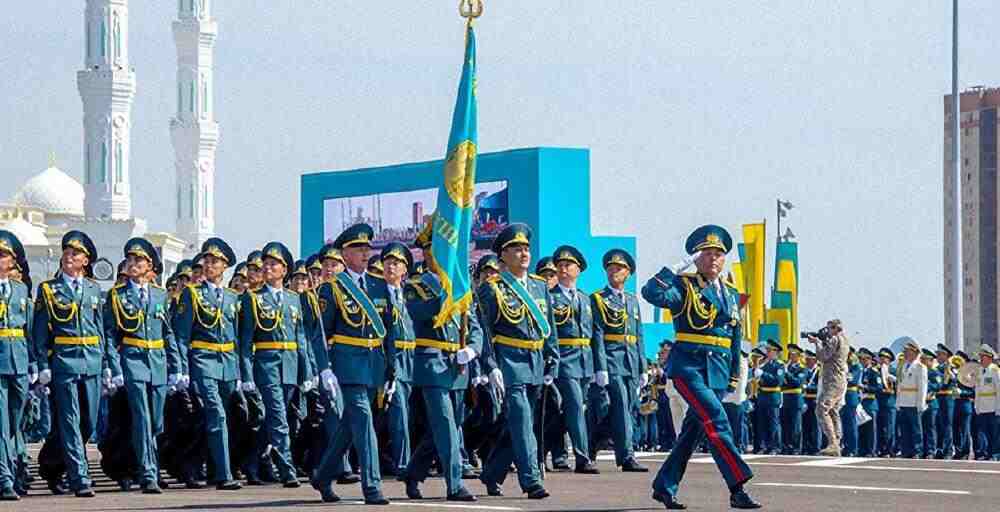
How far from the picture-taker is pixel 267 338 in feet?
54.0

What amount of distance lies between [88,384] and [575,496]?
3.49m

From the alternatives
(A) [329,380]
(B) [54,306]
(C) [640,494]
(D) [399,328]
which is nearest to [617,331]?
(C) [640,494]

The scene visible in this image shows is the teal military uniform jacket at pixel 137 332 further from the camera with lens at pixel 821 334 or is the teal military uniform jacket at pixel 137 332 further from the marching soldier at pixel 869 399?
the marching soldier at pixel 869 399

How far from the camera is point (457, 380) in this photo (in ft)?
46.9

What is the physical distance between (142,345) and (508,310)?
2765mm

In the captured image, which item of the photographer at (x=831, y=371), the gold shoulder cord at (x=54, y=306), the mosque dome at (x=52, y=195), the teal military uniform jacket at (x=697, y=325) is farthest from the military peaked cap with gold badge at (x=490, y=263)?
the mosque dome at (x=52, y=195)

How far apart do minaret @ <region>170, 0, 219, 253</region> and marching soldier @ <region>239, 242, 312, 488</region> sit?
93.6 meters

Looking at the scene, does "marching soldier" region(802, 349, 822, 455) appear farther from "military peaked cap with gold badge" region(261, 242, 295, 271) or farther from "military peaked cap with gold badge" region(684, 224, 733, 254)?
"military peaked cap with gold badge" region(684, 224, 733, 254)

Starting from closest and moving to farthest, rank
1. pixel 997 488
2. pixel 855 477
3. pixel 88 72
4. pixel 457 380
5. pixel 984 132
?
pixel 457 380
pixel 997 488
pixel 855 477
pixel 88 72
pixel 984 132

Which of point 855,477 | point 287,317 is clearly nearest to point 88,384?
point 287,317

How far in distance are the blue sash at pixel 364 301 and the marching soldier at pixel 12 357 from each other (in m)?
2.38

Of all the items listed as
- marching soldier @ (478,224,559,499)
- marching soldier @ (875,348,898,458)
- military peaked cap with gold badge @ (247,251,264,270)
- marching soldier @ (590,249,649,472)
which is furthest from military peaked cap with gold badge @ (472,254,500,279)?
marching soldier @ (875,348,898,458)

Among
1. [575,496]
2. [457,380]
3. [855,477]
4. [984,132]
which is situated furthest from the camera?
[984,132]

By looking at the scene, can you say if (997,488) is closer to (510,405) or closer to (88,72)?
(510,405)
